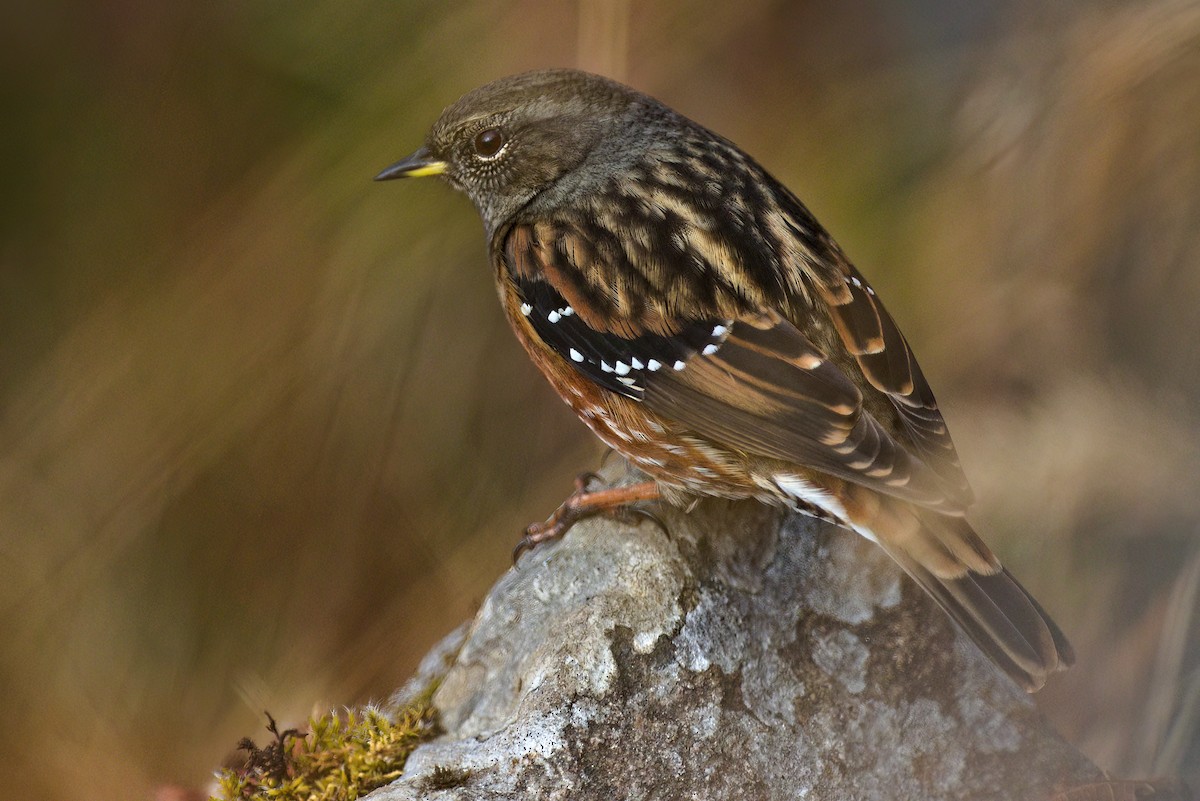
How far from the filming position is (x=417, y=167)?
3.61 meters

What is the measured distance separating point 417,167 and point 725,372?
1.38m

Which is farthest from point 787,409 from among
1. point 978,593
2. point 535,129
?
point 535,129

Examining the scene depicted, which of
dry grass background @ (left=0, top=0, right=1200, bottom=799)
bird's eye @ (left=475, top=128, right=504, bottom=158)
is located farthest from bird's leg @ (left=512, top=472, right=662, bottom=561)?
bird's eye @ (left=475, top=128, right=504, bottom=158)

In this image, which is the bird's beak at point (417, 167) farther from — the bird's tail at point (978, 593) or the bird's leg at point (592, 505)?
the bird's tail at point (978, 593)

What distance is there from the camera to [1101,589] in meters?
3.70

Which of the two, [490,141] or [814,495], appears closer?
[814,495]

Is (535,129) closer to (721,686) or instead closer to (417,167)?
(417,167)

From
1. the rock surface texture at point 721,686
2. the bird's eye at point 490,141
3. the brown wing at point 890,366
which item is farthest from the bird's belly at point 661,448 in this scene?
the bird's eye at point 490,141

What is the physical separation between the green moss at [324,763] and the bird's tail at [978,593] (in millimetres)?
1242

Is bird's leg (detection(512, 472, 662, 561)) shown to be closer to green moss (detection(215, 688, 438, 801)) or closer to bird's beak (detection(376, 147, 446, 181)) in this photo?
green moss (detection(215, 688, 438, 801))

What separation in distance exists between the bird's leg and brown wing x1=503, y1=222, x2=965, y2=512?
28 centimetres

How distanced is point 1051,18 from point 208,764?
3.94m

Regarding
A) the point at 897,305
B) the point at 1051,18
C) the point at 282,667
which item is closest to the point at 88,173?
the point at 282,667

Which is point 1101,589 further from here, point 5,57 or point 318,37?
point 5,57
